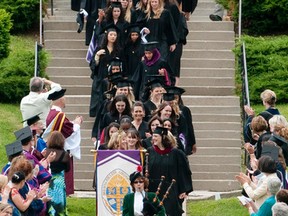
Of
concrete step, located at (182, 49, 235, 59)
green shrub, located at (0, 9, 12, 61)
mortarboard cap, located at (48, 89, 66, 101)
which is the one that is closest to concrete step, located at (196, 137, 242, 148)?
concrete step, located at (182, 49, 235, 59)

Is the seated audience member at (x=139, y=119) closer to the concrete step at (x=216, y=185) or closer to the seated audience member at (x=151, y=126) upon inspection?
the seated audience member at (x=151, y=126)

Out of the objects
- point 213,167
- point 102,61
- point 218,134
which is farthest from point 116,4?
point 213,167

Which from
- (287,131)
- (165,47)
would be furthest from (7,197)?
(165,47)

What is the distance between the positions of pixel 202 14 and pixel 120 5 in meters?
5.05

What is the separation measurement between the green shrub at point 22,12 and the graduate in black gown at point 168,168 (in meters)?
10.3

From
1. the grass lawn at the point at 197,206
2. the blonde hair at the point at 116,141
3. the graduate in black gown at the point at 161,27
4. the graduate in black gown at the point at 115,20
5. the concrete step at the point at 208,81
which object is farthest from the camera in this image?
the concrete step at the point at 208,81

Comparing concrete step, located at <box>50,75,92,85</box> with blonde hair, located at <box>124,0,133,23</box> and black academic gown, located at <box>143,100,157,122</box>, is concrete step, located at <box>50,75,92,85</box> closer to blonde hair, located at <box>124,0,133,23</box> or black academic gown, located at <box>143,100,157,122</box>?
blonde hair, located at <box>124,0,133,23</box>

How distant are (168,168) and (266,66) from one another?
8207 mm

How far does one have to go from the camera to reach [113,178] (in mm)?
22516

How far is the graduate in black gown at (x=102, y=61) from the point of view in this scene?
27516 millimetres

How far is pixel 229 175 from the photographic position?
2702cm

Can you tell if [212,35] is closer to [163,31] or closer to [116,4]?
[163,31]

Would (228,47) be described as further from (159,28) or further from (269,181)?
(269,181)

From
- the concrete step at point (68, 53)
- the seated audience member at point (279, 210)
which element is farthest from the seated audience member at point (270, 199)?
the concrete step at point (68, 53)
